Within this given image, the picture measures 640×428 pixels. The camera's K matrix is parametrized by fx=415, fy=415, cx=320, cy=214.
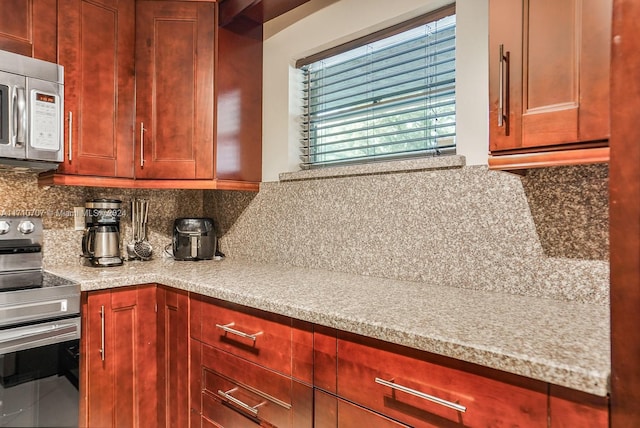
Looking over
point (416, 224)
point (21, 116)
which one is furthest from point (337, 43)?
point (21, 116)

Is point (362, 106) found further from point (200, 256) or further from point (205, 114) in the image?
point (200, 256)

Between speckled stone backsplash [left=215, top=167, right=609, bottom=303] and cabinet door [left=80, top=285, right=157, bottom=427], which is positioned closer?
speckled stone backsplash [left=215, top=167, right=609, bottom=303]

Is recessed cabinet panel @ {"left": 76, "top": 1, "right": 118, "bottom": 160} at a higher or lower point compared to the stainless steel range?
higher

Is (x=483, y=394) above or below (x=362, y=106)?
below

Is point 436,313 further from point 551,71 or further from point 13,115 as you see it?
point 13,115

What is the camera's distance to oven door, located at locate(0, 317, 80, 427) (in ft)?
4.58

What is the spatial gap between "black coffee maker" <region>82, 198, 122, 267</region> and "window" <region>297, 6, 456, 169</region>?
0.97 meters

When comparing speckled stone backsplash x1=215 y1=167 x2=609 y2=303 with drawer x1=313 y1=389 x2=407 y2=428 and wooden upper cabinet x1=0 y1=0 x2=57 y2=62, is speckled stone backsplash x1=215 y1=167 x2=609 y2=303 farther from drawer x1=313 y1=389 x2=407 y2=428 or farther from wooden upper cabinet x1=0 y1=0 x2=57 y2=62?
wooden upper cabinet x1=0 y1=0 x2=57 y2=62

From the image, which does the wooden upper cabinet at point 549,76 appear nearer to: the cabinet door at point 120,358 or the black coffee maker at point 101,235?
the cabinet door at point 120,358

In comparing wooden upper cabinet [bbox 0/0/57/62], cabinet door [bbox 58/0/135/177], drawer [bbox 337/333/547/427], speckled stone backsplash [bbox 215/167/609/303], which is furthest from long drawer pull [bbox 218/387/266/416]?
wooden upper cabinet [bbox 0/0/57/62]

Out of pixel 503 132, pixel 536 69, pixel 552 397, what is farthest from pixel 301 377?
pixel 536 69

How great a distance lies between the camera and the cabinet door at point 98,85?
5.91 feet

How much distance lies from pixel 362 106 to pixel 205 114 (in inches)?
30.2

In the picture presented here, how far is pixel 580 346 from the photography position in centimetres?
86
